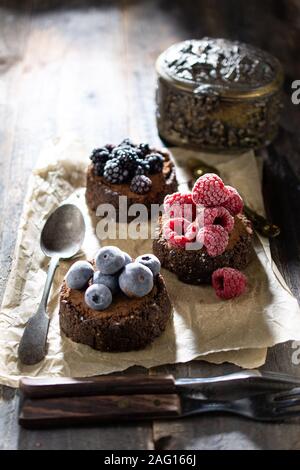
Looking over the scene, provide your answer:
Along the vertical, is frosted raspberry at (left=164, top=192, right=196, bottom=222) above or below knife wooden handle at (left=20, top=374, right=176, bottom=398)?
above

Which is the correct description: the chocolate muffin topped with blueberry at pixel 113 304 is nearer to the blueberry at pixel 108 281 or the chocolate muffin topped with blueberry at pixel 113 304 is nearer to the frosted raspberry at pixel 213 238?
the blueberry at pixel 108 281

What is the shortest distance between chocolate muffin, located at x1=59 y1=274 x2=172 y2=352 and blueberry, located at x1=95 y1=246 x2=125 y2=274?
0.07 meters

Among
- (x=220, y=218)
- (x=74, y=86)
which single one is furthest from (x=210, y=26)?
(x=220, y=218)

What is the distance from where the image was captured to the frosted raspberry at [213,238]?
1636 millimetres

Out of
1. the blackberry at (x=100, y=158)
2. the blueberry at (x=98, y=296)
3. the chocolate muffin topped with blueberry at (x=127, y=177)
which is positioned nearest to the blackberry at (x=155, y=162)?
the chocolate muffin topped with blueberry at (x=127, y=177)

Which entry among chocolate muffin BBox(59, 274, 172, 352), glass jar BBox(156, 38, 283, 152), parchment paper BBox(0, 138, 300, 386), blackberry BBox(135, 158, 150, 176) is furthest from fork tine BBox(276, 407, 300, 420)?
glass jar BBox(156, 38, 283, 152)

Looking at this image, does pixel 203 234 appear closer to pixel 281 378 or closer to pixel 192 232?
pixel 192 232

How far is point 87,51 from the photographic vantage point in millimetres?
2811

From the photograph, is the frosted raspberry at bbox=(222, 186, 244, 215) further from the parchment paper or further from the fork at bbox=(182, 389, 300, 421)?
the fork at bbox=(182, 389, 300, 421)

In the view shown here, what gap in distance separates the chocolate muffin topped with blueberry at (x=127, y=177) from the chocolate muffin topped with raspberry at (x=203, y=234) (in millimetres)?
168

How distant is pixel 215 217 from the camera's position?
1657 millimetres

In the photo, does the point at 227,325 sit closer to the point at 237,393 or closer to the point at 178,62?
the point at 237,393

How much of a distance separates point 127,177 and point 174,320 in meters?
0.48

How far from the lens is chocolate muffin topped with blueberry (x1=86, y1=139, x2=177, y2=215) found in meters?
1.88
